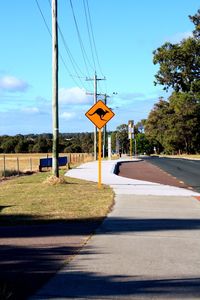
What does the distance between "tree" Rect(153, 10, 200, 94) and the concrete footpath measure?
5330 centimetres

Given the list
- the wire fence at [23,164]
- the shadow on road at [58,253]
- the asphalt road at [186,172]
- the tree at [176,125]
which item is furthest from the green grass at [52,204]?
the tree at [176,125]

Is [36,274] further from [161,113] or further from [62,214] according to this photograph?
[161,113]

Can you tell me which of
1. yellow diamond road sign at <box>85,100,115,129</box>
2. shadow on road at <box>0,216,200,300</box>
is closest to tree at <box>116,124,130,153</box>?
yellow diamond road sign at <box>85,100,115,129</box>

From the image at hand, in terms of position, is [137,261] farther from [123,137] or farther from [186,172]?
[123,137]

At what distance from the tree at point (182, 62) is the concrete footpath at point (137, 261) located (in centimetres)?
5330

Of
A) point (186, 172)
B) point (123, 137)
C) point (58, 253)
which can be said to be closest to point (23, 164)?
point (186, 172)

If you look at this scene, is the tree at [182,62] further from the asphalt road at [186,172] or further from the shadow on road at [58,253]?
the shadow on road at [58,253]

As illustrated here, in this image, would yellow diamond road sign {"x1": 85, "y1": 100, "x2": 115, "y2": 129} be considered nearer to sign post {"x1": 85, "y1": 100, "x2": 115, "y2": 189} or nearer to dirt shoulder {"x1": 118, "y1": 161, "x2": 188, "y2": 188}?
Answer: sign post {"x1": 85, "y1": 100, "x2": 115, "y2": 189}

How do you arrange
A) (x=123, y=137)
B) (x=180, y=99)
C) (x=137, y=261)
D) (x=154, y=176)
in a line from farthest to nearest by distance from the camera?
(x=123, y=137)
(x=180, y=99)
(x=154, y=176)
(x=137, y=261)

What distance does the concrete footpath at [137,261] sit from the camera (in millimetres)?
6180

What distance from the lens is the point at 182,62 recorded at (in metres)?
65.2

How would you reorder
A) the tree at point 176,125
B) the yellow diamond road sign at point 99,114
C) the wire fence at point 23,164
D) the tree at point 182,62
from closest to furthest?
the yellow diamond road sign at point 99,114, the wire fence at point 23,164, the tree at point 182,62, the tree at point 176,125

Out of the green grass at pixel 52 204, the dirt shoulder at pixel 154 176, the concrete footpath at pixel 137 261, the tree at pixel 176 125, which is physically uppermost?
the tree at pixel 176 125

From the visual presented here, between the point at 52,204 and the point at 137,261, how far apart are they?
6.72 metres
